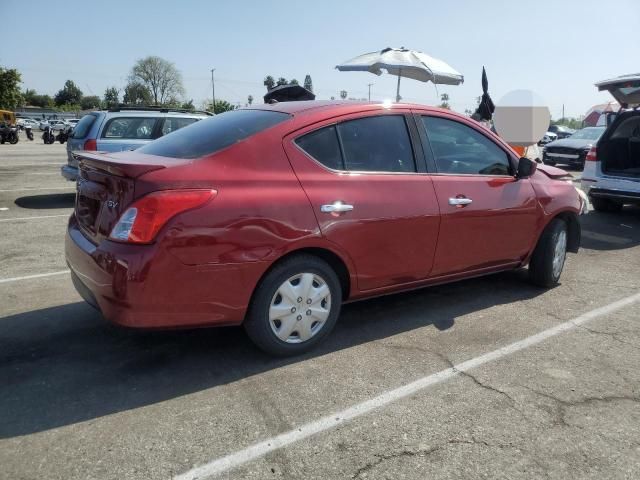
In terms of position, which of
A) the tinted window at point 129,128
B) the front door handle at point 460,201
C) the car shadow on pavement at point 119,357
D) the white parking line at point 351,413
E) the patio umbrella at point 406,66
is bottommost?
the white parking line at point 351,413

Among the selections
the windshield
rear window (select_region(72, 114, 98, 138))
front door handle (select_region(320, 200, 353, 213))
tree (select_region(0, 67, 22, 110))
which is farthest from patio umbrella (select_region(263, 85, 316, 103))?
tree (select_region(0, 67, 22, 110))

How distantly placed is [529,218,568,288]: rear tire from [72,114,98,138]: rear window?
741cm

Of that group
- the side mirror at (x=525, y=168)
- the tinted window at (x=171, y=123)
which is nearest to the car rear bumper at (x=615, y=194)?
the side mirror at (x=525, y=168)

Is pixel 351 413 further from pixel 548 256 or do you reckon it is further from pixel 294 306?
pixel 548 256

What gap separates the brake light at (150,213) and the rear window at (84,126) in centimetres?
684

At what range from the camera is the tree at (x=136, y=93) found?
10031cm

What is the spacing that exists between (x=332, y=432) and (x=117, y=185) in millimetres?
1772

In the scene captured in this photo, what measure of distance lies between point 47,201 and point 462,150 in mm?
7799

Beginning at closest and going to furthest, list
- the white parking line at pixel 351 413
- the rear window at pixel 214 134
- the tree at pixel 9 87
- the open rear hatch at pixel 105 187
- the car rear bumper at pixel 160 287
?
the white parking line at pixel 351 413
the car rear bumper at pixel 160 287
the open rear hatch at pixel 105 187
the rear window at pixel 214 134
the tree at pixel 9 87

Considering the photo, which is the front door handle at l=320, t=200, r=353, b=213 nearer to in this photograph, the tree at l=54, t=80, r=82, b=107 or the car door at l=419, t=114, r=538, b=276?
the car door at l=419, t=114, r=538, b=276

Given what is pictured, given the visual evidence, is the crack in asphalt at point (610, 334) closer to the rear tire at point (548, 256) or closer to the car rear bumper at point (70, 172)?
the rear tire at point (548, 256)

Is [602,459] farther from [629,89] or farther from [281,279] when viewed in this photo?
[629,89]

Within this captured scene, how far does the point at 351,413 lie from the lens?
2.71 metres

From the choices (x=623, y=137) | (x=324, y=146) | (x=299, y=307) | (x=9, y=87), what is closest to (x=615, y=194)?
(x=623, y=137)
